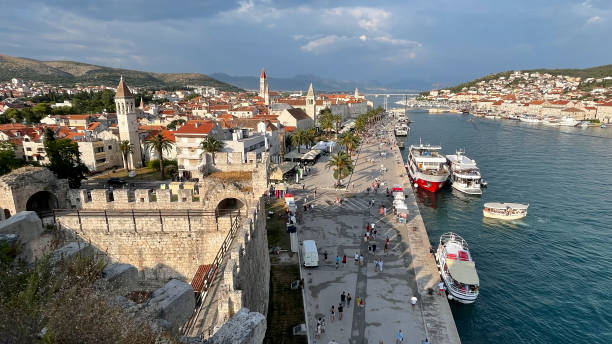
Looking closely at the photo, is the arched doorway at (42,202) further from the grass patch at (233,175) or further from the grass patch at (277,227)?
the grass patch at (277,227)

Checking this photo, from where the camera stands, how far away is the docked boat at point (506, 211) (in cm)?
3338

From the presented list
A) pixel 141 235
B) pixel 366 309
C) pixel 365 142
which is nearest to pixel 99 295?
pixel 141 235

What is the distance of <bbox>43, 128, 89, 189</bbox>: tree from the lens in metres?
34.1

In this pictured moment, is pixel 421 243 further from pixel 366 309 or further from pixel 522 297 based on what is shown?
pixel 366 309

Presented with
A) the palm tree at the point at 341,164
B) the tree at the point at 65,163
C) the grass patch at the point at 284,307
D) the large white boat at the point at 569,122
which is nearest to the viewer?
the grass patch at the point at 284,307

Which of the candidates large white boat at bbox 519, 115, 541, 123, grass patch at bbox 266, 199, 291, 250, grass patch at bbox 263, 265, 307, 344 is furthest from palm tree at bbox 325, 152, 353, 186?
large white boat at bbox 519, 115, 541, 123

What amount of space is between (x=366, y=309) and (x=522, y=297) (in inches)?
444

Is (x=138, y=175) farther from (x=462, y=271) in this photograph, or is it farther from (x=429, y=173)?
(x=462, y=271)

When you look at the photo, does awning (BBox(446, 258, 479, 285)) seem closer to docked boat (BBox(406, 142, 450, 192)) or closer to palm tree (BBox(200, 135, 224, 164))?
docked boat (BBox(406, 142, 450, 192))

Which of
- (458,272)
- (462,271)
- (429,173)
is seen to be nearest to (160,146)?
(429,173)

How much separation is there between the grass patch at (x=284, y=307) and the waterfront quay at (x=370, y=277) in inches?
23.0

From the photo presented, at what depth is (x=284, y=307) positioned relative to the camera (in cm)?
1697

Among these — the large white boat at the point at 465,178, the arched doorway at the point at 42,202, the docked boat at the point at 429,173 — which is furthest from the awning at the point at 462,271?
the large white boat at the point at 465,178

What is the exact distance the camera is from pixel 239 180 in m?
17.1
